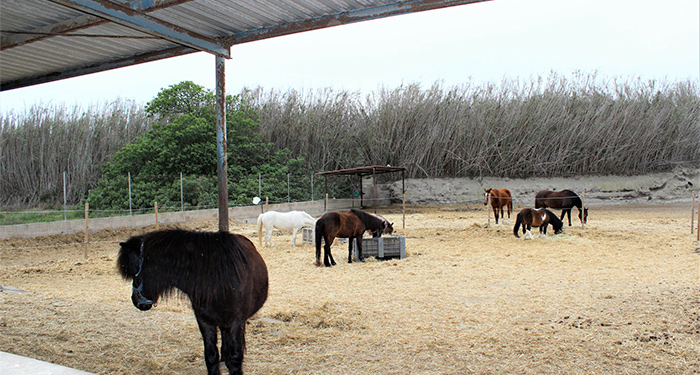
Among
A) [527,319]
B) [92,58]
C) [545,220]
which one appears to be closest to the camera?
[527,319]

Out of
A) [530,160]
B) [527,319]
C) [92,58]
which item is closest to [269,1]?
[92,58]

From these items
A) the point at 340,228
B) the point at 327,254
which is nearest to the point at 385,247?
the point at 340,228

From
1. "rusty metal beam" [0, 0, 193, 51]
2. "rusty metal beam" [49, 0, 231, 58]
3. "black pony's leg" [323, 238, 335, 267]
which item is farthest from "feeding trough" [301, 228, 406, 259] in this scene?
"rusty metal beam" [0, 0, 193, 51]

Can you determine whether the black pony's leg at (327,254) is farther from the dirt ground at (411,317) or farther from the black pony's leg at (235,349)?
the black pony's leg at (235,349)

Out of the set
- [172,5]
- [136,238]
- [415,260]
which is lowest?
[415,260]

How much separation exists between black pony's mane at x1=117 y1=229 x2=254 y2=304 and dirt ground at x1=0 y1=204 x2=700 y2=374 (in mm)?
301

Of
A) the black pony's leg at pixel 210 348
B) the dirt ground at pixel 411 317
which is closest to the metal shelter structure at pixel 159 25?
the dirt ground at pixel 411 317

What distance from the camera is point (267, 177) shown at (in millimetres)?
18766

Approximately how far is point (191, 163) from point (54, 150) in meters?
6.40

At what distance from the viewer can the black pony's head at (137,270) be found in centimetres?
275

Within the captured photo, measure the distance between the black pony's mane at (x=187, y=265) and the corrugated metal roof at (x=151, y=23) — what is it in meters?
2.25

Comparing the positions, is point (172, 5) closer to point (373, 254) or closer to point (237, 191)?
point (373, 254)

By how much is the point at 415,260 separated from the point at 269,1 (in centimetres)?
523

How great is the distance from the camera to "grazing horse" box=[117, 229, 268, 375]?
2.80m
